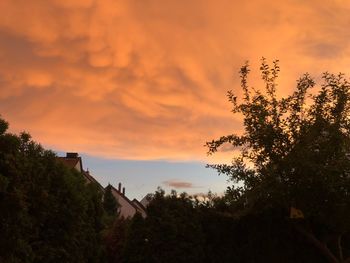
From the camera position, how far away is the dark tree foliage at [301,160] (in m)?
13.8

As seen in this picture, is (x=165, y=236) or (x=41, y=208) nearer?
(x=41, y=208)

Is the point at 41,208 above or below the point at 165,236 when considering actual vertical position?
above

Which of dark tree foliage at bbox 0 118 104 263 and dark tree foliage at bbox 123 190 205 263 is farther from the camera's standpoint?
dark tree foliage at bbox 123 190 205 263

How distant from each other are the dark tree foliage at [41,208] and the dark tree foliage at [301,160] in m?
4.62

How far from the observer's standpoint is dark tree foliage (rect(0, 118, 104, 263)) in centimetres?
1189

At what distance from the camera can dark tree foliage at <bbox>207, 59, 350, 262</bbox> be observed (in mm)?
13805

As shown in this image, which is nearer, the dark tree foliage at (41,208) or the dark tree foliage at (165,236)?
the dark tree foliage at (41,208)

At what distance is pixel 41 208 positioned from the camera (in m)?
13.9

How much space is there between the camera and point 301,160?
13.7 metres

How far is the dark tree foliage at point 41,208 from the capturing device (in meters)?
11.9

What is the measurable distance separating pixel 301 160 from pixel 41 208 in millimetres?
7099

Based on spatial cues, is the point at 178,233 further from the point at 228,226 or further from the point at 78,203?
the point at 78,203

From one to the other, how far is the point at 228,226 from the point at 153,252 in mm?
2692

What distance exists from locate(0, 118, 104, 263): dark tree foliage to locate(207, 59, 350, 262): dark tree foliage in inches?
182
